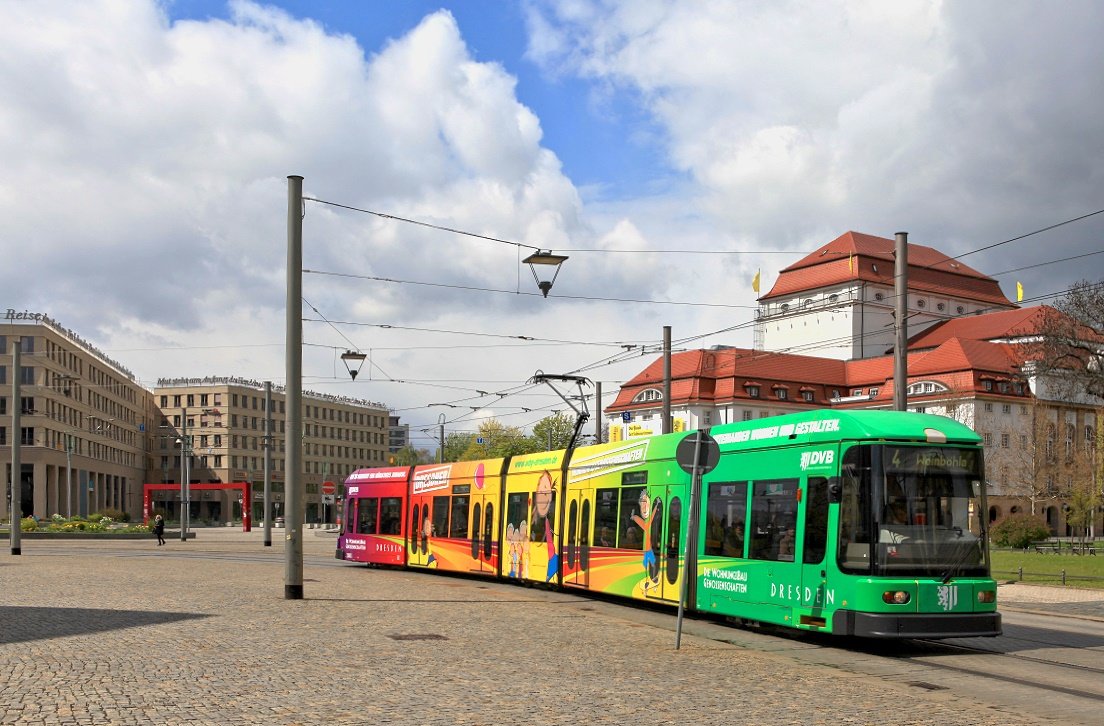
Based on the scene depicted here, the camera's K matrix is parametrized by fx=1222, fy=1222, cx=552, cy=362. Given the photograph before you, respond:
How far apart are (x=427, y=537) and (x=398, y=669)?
19.9 m

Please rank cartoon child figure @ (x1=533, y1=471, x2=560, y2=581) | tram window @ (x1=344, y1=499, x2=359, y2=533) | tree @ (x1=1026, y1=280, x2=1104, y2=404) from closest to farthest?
cartoon child figure @ (x1=533, y1=471, x2=560, y2=581)
tram window @ (x1=344, y1=499, x2=359, y2=533)
tree @ (x1=1026, y1=280, x2=1104, y2=404)

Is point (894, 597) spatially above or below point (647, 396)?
below

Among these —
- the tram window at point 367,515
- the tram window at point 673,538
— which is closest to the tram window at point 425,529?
the tram window at point 367,515

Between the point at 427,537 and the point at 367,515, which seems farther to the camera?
the point at 367,515

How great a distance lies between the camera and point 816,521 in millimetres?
14883

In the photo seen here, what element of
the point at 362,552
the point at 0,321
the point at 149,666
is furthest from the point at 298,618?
the point at 0,321

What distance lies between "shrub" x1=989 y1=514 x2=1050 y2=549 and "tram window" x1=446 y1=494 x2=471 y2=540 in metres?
25.1

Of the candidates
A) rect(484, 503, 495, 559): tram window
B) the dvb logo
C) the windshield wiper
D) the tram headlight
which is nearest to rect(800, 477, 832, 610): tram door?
the dvb logo

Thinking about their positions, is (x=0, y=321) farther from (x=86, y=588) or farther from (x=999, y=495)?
(x=86, y=588)

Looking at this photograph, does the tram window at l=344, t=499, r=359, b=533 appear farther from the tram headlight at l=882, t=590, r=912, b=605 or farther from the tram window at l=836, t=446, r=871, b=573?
the tram headlight at l=882, t=590, r=912, b=605

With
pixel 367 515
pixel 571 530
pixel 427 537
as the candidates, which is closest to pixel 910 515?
pixel 571 530

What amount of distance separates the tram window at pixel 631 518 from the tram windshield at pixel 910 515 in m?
6.15

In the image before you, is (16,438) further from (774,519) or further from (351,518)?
(774,519)

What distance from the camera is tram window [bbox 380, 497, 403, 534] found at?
32.9 m
